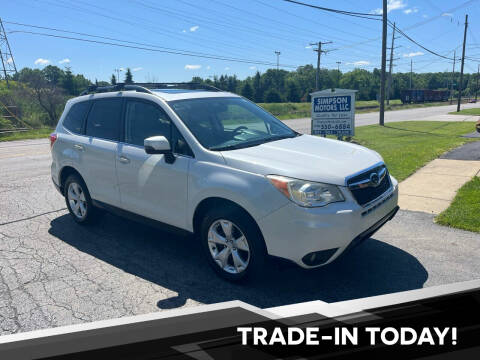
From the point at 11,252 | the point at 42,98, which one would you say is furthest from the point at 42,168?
the point at 42,98

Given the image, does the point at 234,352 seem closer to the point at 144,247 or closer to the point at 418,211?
the point at 144,247

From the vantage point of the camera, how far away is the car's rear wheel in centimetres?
544

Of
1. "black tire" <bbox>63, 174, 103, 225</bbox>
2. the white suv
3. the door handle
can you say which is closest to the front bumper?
the white suv

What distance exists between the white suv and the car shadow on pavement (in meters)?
0.25

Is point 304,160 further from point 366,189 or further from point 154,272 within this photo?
point 154,272

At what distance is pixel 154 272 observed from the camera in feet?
13.9

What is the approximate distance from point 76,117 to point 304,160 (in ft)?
11.8

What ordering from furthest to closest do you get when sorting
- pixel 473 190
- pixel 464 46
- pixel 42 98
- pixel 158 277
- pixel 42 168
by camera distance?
pixel 464 46 → pixel 42 98 → pixel 42 168 → pixel 473 190 → pixel 158 277

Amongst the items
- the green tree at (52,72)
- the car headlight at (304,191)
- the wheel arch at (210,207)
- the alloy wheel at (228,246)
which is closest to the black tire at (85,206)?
the wheel arch at (210,207)

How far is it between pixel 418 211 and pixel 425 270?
2.16 metres

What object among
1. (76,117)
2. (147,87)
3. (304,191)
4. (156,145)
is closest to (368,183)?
(304,191)

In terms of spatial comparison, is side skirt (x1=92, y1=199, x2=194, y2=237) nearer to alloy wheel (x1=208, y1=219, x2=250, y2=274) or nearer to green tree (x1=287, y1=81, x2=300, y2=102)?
alloy wheel (x1=208, y1=219, x2=250, y2=274)

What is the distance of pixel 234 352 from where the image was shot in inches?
88.1

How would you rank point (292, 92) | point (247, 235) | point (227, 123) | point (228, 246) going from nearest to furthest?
1. point (247, 235)
2. point (228, 246)
3. point (227, 123)
4. point (292, 92)
